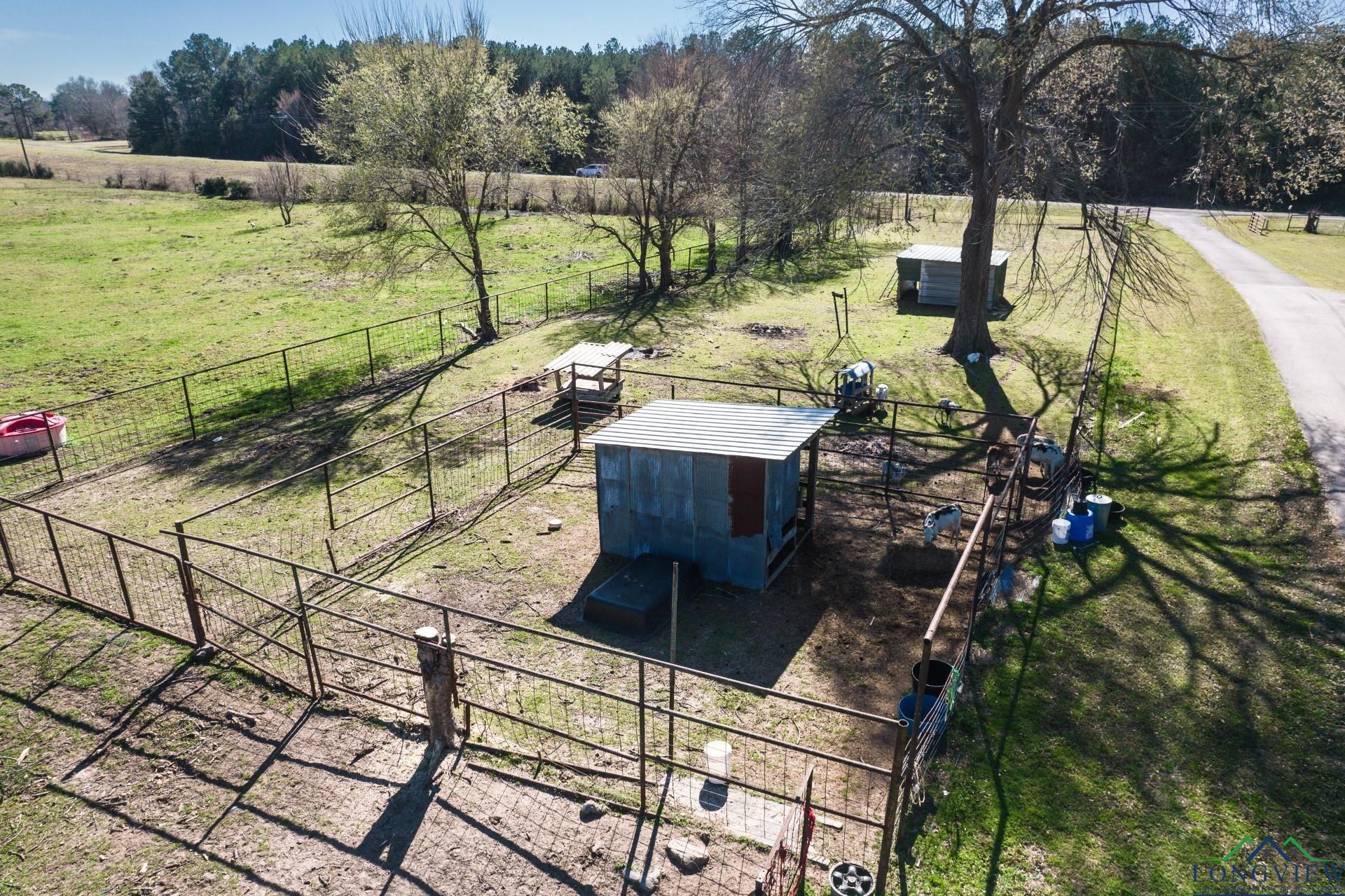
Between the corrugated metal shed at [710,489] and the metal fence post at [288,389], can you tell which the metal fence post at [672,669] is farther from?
the metal fence post at [288,389]

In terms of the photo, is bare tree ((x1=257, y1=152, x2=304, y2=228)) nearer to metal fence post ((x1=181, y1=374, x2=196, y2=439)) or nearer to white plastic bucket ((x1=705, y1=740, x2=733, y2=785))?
metal fence post ((x1=181, y1=374, x2=196, y2=439))

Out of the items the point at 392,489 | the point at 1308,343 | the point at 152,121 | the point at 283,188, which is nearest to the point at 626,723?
the point at 392,489

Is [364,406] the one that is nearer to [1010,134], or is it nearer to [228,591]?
[228,591]

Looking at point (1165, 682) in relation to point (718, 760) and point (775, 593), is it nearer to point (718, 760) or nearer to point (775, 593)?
point (775, 593)

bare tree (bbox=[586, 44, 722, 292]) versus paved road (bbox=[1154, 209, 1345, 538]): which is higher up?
bare tree (bbox=[586, 44, 722, 292])

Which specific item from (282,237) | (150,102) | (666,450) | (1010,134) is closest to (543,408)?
(666,450)

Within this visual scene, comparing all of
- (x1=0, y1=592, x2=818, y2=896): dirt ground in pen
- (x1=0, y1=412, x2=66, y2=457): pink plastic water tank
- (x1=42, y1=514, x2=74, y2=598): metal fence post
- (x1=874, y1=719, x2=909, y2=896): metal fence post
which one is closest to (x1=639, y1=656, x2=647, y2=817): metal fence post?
(x1=0, y1=592, x2=818, y2=896): dirt ground in pen
